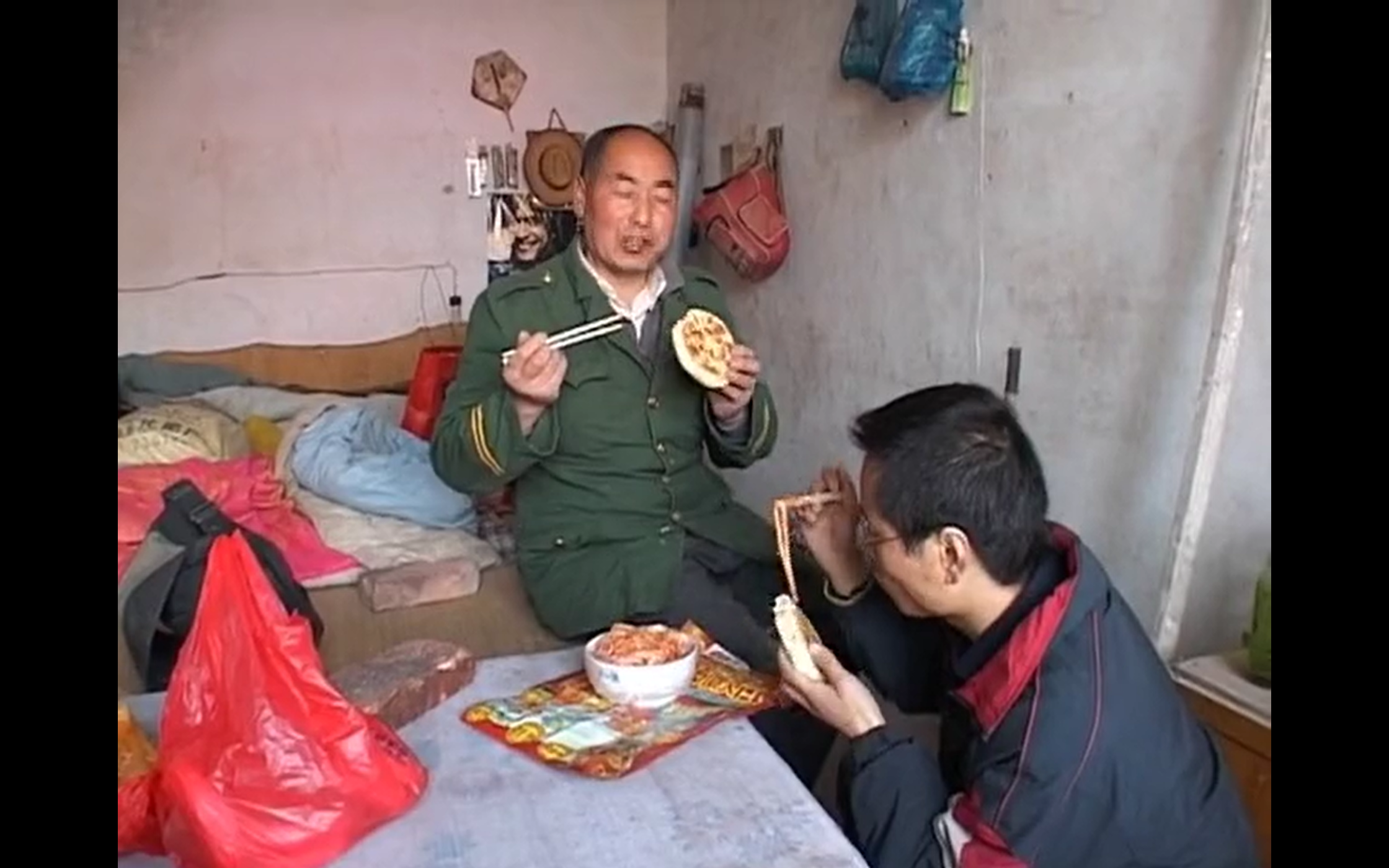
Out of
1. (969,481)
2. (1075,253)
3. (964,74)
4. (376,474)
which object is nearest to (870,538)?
(969,481)

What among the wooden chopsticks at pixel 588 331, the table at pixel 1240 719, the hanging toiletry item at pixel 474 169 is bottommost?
the table at pixel 1240 719

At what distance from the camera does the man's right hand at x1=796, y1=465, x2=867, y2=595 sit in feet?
4.96

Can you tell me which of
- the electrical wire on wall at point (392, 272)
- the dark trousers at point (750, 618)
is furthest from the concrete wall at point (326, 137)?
the dark trousers at point (750, 618)

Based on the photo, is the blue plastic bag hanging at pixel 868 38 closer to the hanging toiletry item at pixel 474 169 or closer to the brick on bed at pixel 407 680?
the brick on bed at pixel 407 680

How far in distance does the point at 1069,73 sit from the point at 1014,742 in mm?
1266

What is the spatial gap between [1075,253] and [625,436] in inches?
31.7

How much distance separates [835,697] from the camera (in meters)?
1.26

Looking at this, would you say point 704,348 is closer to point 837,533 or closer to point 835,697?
point 837,533

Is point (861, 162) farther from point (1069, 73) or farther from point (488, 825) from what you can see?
point (488, 825)

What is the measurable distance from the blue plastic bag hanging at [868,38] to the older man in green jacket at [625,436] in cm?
77

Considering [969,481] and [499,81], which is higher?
[499,81]

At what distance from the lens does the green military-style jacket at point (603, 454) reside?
6.00 feet
